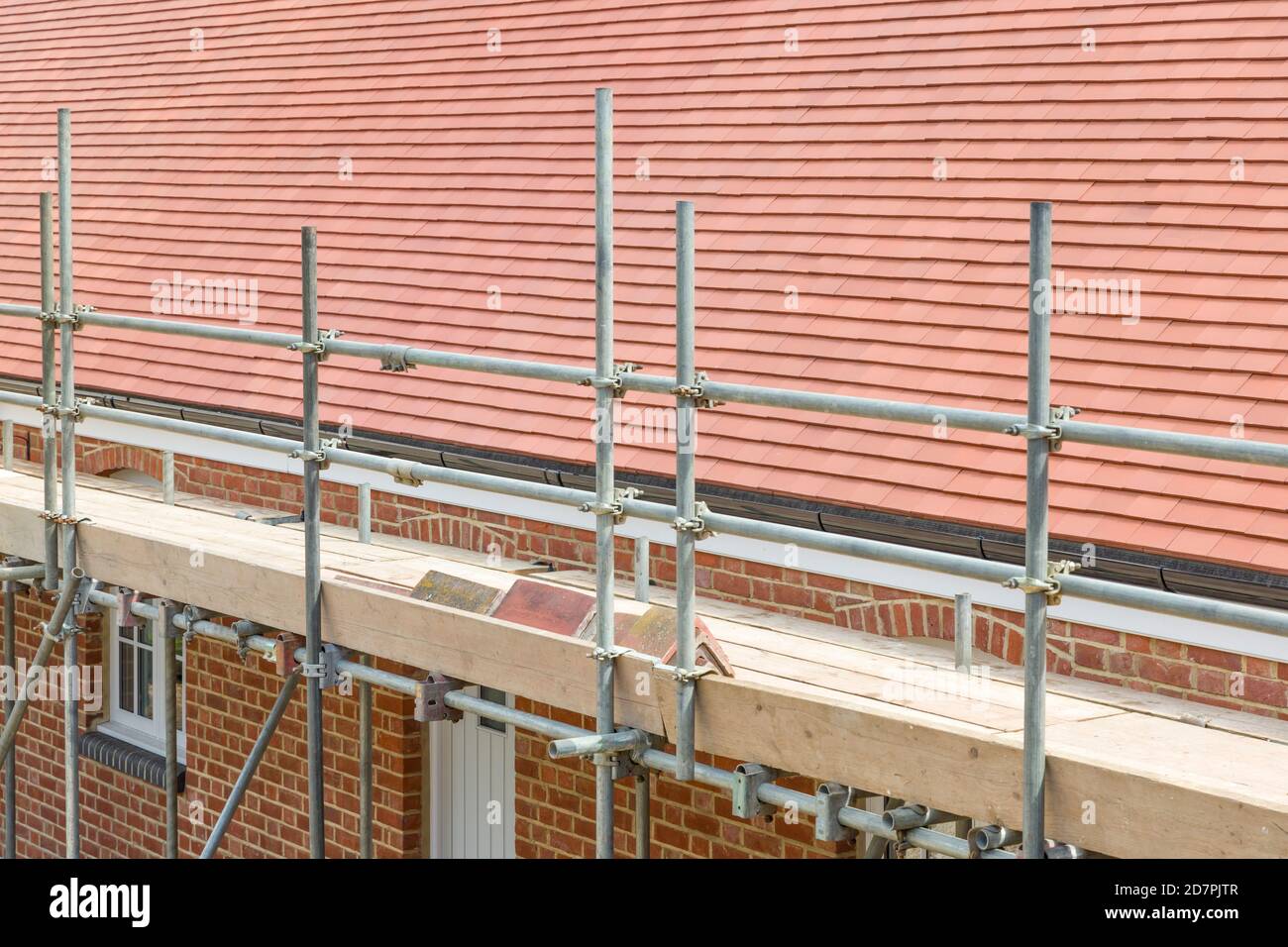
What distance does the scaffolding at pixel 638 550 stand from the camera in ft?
15.9

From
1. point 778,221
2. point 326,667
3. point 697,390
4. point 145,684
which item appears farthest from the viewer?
point 145,684

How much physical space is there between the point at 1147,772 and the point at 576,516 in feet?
13.5

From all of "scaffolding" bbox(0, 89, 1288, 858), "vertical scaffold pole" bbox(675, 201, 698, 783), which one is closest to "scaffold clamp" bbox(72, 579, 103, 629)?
"scaffolding" bbox(0, 89, 1288, 858)

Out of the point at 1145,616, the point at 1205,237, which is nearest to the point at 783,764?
the point at 1145,616

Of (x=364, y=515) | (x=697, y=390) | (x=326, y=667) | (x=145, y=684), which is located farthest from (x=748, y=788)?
(x=145, y=684)

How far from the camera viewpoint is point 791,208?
28.6 ft

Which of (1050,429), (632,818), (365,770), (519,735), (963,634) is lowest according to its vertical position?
(632,818)

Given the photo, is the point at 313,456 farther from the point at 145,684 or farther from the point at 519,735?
the point at 145,684

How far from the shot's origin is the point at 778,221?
28.5 feet

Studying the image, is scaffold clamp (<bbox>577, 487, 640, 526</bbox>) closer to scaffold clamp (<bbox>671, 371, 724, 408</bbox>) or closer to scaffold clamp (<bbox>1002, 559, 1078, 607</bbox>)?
scaffold clamp (<bbox>671, 371, 724, 408</bbox>)

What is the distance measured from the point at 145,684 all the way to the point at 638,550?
6384 millimetres

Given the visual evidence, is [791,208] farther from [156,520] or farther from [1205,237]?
[156,520]

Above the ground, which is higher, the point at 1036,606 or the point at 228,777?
the point at 1036,606
